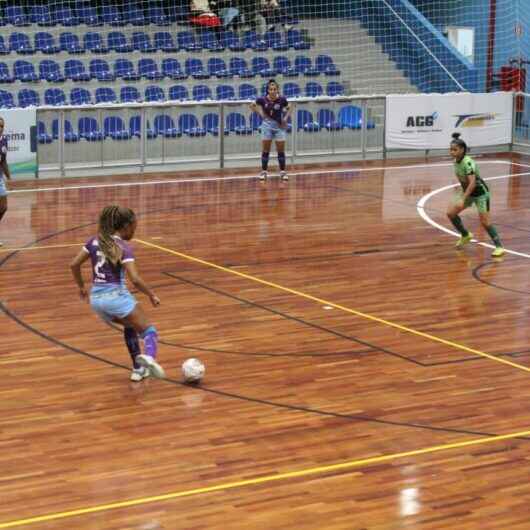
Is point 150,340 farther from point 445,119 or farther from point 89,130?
point 445,119

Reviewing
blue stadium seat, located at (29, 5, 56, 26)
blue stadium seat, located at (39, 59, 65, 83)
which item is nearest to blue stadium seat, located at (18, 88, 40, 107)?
blue stadium seat, located at (39, 59, 65, 83)

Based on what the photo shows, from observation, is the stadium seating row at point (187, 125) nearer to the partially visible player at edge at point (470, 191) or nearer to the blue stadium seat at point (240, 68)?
the blue stadium seat at point (240, 68)

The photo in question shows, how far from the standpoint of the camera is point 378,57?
31547mm

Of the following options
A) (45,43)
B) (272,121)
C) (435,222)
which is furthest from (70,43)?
(435,222)

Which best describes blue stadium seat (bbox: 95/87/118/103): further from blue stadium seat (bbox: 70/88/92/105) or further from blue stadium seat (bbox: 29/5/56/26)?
blue stadium seat (bbox: 29/5/56/26)

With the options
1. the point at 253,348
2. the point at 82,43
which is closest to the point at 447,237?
the point at 253,348

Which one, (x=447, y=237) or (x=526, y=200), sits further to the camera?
(x=526, y=200)

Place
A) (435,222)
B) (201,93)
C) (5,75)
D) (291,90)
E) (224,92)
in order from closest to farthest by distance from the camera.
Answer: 1. (435,222)
2. (5,75)
3. (201,93)
4. (224,92)
5. (291,90)

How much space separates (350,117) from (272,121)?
3.58 meters

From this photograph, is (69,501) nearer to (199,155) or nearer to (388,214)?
(388,214)

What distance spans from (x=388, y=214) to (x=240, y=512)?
12.5 meters

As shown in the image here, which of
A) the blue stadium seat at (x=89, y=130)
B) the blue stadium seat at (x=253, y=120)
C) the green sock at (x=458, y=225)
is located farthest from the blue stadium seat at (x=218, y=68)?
the green sock at (x=458, y=225)

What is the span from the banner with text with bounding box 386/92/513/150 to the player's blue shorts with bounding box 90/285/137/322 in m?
16.9

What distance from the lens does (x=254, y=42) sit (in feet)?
99.7
